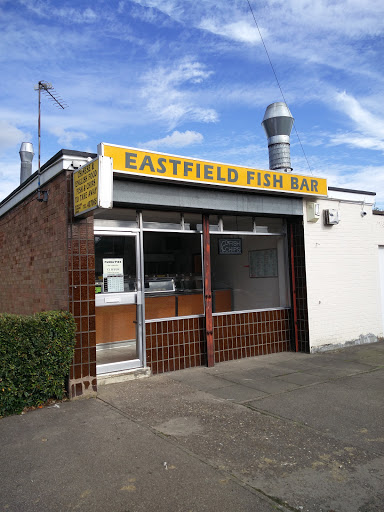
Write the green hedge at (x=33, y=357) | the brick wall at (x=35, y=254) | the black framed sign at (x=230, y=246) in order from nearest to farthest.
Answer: the green hedge at (x=33, y=357)
the brick wall at (x=35, y=254)
the black framed sign at (x=230, y=246)

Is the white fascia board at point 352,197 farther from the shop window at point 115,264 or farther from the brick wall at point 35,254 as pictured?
the brick wall at point 35,254

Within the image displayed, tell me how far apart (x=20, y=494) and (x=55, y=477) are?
0.32 metres

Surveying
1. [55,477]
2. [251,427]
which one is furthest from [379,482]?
[55,477]

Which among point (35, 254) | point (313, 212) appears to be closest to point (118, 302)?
point (35, 254)

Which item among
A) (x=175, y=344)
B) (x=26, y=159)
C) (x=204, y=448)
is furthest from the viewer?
(x=26, y=159)

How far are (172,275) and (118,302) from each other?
144cm

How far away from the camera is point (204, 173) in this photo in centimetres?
694

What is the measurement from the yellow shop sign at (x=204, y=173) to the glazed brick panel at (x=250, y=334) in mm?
2467

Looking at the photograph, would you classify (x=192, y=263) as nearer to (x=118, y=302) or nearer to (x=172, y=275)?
(x=172, y=275)

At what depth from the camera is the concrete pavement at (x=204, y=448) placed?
3.22 metres

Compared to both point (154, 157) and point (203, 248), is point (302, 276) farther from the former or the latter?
point (154, 157)

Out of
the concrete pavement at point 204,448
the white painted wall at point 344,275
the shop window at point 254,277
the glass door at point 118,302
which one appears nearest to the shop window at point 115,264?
the glass door at point 118,302

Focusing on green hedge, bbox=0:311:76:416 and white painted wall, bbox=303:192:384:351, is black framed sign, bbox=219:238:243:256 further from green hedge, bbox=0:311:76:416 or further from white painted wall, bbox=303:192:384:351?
green hedge, bbox=0:311:76:416

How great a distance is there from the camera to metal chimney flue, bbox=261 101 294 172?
9367mm
